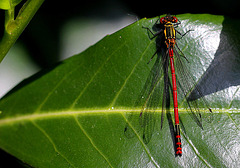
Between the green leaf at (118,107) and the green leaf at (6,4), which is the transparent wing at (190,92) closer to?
the green leaf at (118,107)

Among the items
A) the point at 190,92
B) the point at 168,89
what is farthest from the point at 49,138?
the point at 190,92

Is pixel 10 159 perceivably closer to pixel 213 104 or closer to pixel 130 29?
pixel 130 29

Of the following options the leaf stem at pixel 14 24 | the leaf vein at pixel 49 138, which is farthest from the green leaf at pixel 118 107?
the leaf stem at pixel 14 24

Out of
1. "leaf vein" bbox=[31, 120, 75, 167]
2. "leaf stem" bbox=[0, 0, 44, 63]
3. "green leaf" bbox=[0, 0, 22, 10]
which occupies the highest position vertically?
"green leaf" bbox=[0, 0, 22, 10]

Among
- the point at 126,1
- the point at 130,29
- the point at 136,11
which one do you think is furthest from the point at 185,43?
the point at 126,1

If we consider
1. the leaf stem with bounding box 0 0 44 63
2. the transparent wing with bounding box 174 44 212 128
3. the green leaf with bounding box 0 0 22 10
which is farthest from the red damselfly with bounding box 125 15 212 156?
the green leaf with bounding box 0 0 22 10

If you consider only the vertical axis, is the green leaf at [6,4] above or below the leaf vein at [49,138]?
above

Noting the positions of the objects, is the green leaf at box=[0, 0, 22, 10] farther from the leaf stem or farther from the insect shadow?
the insect shadow

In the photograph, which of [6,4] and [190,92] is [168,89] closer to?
[190,92]
